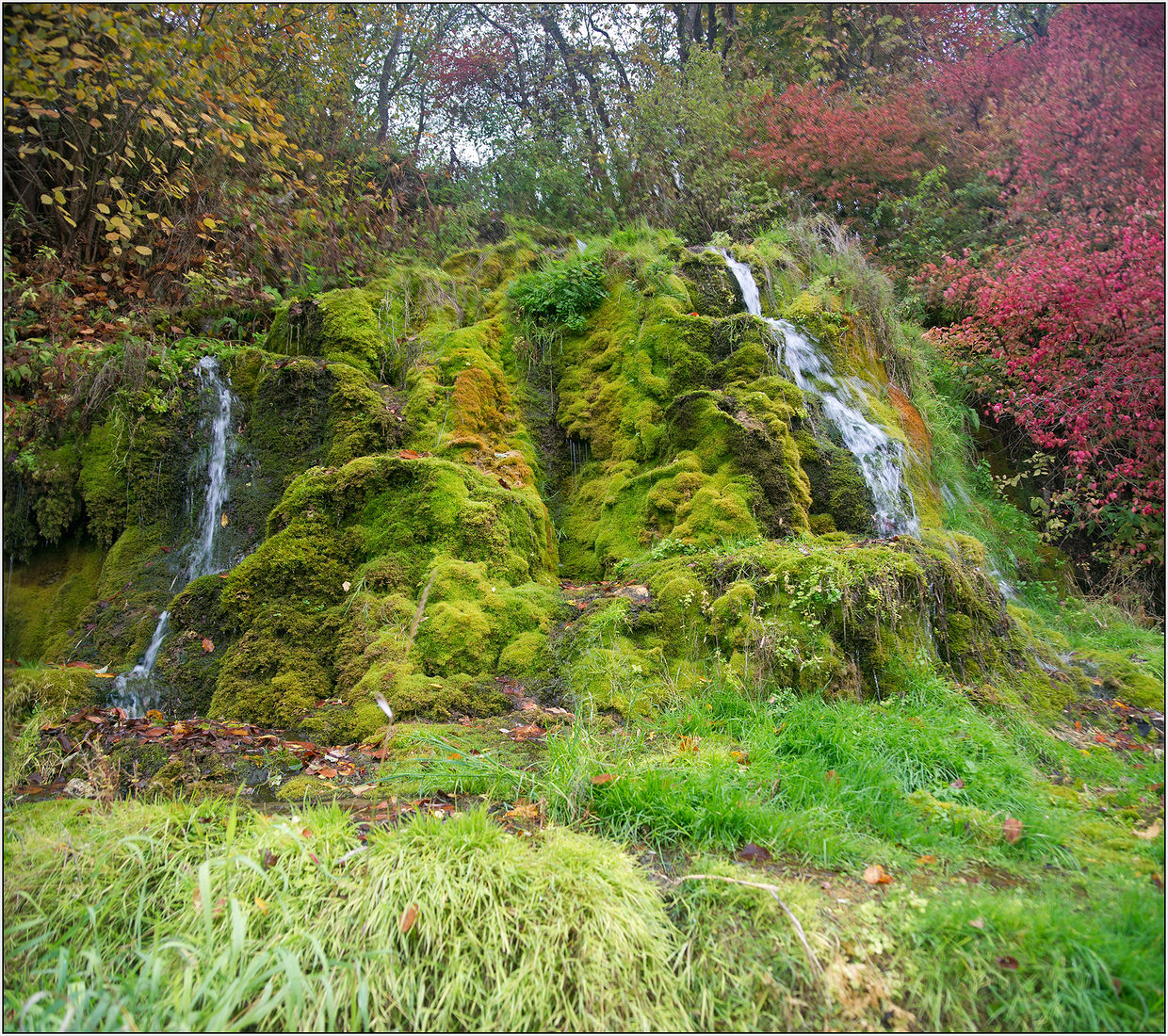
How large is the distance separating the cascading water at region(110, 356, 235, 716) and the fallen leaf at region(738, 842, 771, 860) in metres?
4.32

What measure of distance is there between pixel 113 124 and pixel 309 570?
589 cm

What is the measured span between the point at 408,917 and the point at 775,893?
4.54 feet

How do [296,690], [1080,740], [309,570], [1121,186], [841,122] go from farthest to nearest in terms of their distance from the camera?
1. [841,122]
2. [1121,186]
3. [309,570]
4. [296,690]
5. [1080,740]

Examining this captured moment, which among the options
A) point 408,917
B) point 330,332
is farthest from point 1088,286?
point 330,332

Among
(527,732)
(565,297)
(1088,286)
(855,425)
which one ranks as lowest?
(527,732)

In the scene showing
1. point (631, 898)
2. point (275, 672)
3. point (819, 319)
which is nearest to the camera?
point (631, 898)

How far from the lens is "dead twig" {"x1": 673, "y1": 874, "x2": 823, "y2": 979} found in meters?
2.35

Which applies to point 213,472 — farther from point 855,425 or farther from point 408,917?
point 855,425

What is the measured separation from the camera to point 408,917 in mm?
2365

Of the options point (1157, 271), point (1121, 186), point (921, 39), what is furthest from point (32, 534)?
point (921, 39)

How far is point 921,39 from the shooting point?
12695mm

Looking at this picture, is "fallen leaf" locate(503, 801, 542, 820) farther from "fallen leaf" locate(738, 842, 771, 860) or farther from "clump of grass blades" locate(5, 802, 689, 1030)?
"fallen leaf" locate(738, 842, 771, 860)

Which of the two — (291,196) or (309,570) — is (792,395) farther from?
(291,196)

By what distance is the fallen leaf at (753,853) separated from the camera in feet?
9.49
